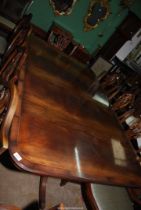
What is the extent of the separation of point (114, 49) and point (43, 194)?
171 inches

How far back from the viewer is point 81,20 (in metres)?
4.99

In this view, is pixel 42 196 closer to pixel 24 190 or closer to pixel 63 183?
pixel 24 190

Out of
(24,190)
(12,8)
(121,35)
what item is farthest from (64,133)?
(121,35)

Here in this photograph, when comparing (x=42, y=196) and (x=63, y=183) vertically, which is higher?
(x=42, y=196)

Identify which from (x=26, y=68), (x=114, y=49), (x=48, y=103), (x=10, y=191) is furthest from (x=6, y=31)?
(x=114, y=49)

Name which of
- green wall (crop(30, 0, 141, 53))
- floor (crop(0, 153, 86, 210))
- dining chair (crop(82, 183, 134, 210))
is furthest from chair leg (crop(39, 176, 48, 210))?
green wall (crop(30, 0, 141, 53))

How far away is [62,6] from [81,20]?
58cm

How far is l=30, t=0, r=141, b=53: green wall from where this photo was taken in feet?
15.0

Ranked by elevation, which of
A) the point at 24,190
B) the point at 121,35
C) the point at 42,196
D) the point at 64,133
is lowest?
the point at 24,190

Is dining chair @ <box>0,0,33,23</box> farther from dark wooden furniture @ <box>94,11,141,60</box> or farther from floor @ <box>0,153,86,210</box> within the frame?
floor @ <box>0,153,86,210</box>

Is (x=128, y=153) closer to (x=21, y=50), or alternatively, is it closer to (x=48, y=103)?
(x=48, y=103)

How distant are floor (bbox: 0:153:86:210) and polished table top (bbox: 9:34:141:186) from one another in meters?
0.77

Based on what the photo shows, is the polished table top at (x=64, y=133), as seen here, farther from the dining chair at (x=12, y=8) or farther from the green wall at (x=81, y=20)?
the green wall at (x=81, y=20)

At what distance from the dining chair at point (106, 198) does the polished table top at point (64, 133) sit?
40 cm
